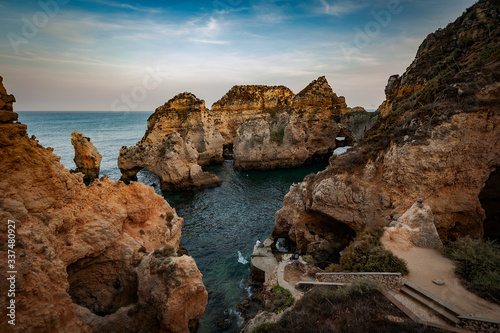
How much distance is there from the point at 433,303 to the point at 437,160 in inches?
274

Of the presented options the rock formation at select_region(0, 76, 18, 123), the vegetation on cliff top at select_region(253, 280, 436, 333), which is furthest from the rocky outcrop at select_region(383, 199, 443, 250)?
the rock formation at select_region(0, 76, 18, 123)

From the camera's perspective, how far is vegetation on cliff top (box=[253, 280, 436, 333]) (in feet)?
23.8

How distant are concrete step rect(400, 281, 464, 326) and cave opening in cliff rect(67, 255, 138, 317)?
10.8 m

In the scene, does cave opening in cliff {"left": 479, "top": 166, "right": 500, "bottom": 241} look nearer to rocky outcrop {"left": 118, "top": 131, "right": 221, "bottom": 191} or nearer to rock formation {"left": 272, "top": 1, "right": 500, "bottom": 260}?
rock formation {"left": 272, "top": 1, "right": 500, "bottom": 260}

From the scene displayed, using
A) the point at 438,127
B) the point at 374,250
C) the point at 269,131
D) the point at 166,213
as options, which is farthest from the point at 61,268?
the point at 269,131

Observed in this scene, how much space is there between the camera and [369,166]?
14344 millimetres

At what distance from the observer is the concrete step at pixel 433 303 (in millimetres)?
7629

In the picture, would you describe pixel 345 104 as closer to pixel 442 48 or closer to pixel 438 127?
pixel 442 48

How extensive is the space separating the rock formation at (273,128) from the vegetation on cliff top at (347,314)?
3666 cm

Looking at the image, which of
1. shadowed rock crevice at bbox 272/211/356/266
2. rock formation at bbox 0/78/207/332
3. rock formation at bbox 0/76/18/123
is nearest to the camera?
rock formation at bbox 0/78/207/332

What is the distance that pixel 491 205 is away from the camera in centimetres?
1344

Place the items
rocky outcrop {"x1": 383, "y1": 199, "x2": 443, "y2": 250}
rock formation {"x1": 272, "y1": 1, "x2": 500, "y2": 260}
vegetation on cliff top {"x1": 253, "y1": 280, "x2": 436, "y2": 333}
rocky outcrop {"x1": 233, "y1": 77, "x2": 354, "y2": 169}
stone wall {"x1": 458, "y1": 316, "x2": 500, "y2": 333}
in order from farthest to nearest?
1. rocky outcrop {"x1": 233, "y1": 77, "x2": 354, "y2": 169}
2. rock formation {"x1": 272, "y1": 1, "x2": 500, "y2": 260}
3. rocky outcrop {"x1": 383, "y1": 199, "x2": 443, "y2": 250}
4. vegetation on cliff top {"x1": 253, "y1": 280, "x2": 436, "y2": 333}
5. stone wall {"x1": 458, "y1": 316, "x2": 500, "y2": 333}

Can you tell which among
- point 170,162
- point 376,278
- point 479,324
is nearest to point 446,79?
point 376,278

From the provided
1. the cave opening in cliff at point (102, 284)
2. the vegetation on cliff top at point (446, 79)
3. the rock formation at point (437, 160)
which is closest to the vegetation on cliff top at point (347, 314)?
the rock formation at point (437, 160)
